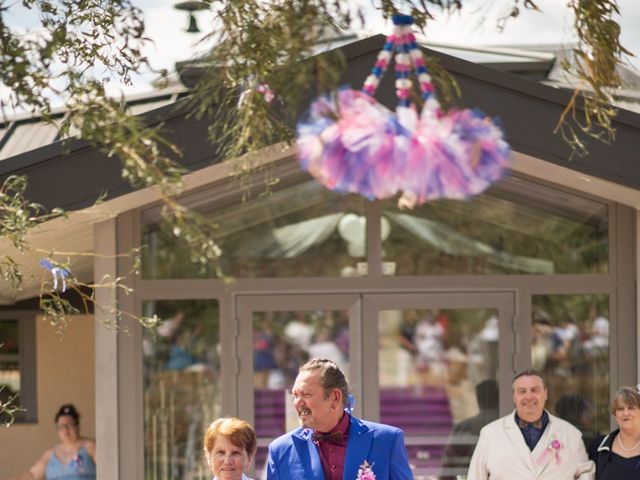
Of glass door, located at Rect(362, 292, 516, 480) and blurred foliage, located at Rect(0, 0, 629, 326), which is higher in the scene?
blurred foliage, located at Rect(0, 0, 629, 326)

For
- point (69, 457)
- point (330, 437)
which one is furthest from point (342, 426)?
point (69, 457)

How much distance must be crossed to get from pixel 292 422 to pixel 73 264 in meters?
1.96

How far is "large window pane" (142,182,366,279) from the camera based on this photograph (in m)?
7.68

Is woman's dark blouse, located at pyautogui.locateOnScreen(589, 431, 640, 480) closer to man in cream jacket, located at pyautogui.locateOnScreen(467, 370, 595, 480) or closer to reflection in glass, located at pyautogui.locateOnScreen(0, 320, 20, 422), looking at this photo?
man in cream jacket, located at pyautogui.locateOnScreen(467, 370, 595, 480)

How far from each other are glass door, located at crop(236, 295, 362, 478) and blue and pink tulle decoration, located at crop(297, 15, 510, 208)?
4.20m

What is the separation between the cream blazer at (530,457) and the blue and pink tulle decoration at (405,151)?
327 cm

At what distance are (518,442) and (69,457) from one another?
337 centimetres

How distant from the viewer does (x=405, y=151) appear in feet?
11.4

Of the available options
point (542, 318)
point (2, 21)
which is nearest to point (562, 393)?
point (542, 318)

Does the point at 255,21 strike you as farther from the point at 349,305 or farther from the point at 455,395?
the point at 455,395

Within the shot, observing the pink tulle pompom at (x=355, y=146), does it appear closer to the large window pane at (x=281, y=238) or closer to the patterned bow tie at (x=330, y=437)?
the patterned bow tie at (x=330, y=437)

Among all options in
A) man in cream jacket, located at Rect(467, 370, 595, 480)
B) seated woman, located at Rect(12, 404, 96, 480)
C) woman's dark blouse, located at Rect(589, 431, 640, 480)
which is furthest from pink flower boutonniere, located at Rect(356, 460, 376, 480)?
seated woman, located at Rect(12, 404, 96, 480)

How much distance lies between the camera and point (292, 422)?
7836mm

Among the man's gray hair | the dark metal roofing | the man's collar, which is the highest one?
the dark metal roofing
